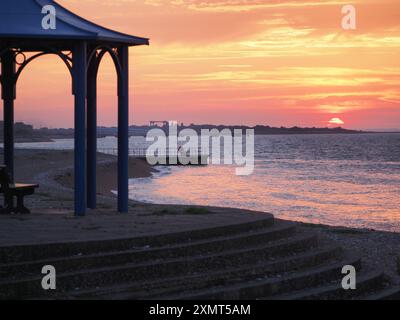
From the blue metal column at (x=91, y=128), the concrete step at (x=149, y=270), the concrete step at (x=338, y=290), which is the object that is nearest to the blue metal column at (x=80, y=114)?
the blue metal column at (x=91, y=128)

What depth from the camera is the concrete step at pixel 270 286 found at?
11609 millimetres

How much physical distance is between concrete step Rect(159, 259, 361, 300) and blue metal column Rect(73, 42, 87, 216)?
501cm

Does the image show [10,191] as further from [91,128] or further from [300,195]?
[300,195]

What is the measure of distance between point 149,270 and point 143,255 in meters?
0.44

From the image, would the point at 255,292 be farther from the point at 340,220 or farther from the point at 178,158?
the point at 178,158

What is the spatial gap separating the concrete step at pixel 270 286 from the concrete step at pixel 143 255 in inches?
41.4

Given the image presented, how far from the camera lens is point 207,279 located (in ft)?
39.6

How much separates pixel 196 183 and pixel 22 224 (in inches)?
1787

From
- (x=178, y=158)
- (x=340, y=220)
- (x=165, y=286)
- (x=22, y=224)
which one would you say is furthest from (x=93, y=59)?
(x=178, y=158)

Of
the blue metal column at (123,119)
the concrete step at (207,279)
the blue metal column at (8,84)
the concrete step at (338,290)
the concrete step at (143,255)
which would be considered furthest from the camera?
the blue metal column at (8,84)

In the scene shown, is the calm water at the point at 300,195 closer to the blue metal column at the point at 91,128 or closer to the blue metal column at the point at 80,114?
the blue metal column at the point at 91,128

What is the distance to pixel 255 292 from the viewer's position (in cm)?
1202

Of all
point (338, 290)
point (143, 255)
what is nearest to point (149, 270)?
point (143, 255)
